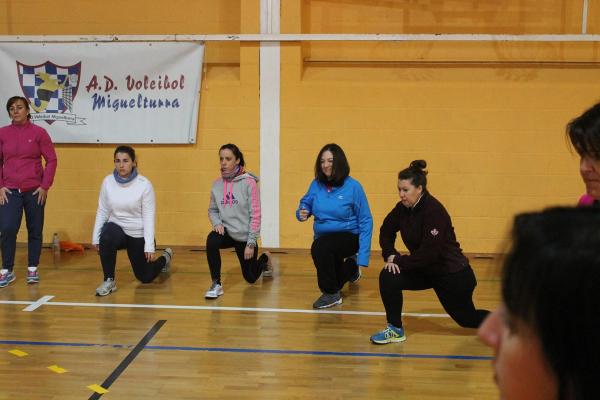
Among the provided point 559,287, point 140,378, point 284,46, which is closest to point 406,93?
point 284,46

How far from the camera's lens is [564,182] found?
6.61m

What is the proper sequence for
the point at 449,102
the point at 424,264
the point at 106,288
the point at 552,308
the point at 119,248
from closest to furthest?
the point at 552,308
the point at 424,264
the point at 106,288
the point at 119,248
the point at 449,102

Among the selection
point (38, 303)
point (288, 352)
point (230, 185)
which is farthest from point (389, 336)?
point (38, 303)

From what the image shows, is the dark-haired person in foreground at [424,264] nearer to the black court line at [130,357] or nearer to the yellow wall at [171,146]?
the black court line at [130,357]

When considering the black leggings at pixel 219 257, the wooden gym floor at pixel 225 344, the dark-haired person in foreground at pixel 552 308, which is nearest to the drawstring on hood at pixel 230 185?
the black leggings at pixel 219 257

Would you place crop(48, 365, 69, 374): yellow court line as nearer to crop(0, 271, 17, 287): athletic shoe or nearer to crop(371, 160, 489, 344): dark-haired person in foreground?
crop(371, 160, 489, 344): dark-haired person in foreground

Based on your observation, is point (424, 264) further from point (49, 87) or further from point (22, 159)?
point (49, 87)

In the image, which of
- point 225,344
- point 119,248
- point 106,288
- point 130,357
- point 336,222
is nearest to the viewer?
point 130,357

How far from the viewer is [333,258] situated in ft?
16.7

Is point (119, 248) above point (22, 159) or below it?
below

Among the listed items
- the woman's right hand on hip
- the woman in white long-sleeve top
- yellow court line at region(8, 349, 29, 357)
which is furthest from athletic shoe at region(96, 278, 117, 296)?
yellow court line at region(8, 349, 29, 357)

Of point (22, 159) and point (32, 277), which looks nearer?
point (22, 159)

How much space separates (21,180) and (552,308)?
5549 millimetres

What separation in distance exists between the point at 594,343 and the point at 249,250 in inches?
188
